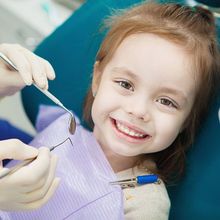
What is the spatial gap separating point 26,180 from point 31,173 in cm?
2

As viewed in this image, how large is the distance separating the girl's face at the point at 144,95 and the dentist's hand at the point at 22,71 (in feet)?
0.50

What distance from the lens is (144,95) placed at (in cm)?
89

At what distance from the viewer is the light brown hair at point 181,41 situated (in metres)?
0.91

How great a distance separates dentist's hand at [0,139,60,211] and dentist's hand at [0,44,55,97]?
6.5 inches

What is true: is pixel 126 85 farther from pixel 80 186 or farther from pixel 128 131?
pixel 80 186

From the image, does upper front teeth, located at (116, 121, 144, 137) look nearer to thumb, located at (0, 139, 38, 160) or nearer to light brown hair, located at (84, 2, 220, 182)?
light brown hair, located at (84, 2, 220, 182)

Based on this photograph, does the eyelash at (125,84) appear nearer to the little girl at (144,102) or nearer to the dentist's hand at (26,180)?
the little girl at (144,102)

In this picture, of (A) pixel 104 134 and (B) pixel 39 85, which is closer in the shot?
(B) pixel 39 85

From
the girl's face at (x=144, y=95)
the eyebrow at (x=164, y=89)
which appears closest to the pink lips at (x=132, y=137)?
the girl's face at (x=144, y=95)

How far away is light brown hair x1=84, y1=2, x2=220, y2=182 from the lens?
35.9 inches

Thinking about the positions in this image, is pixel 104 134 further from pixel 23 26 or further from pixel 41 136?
pixel 23 26

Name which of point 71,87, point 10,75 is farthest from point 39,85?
point 71,87

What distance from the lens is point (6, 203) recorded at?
0.75 metres

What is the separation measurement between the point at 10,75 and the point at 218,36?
51 cm
